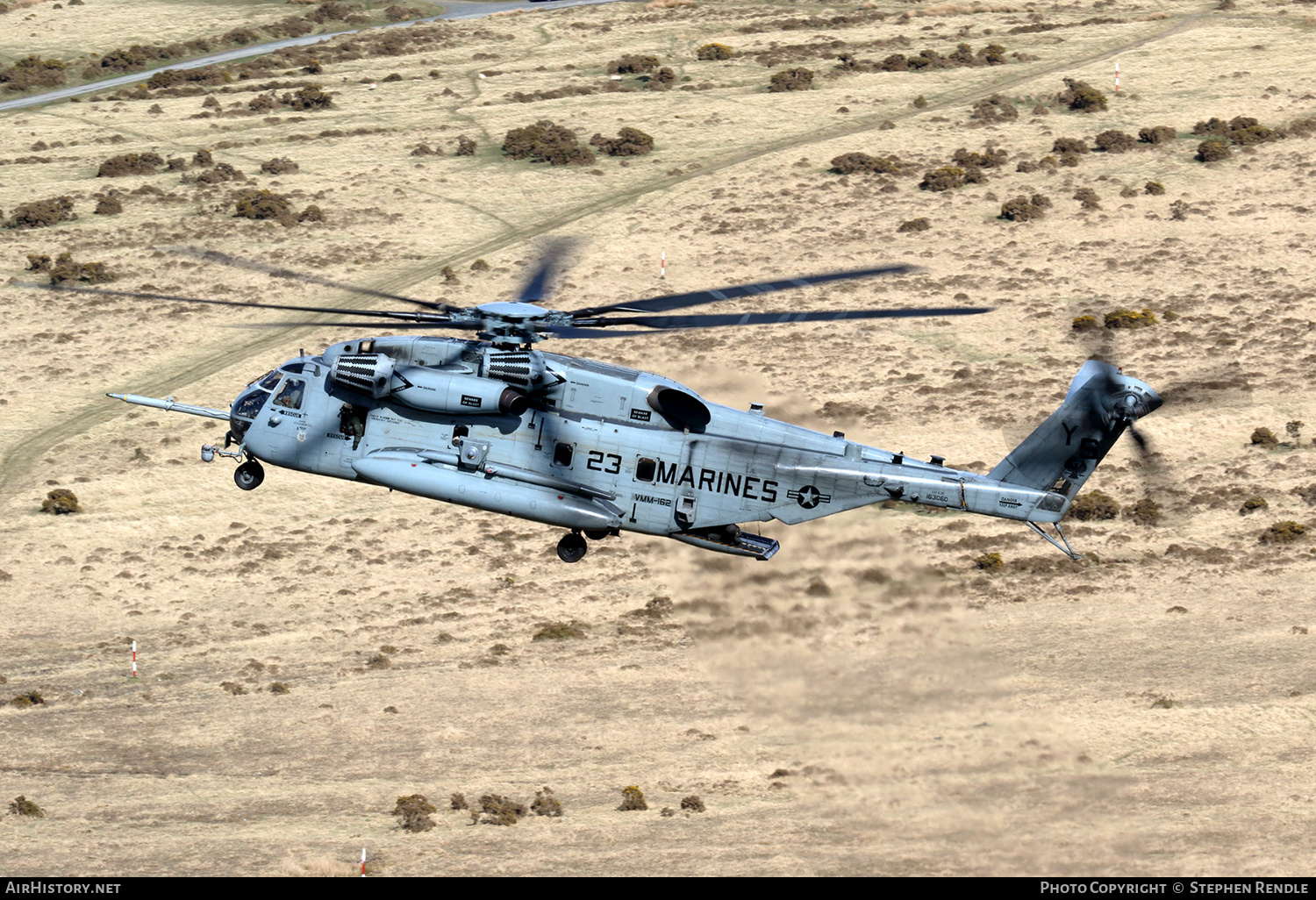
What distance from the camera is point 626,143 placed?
90.3 meters

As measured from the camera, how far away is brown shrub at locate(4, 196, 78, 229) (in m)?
81.3

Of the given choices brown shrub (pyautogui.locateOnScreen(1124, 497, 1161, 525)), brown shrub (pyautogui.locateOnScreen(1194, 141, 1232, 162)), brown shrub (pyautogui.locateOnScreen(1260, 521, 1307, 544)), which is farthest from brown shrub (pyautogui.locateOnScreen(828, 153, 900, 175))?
brown shrub (pyautogui.locateOnScreen(1260, 521, 1307, 544))

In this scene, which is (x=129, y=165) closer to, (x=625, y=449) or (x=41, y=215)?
(x=41, y=215)

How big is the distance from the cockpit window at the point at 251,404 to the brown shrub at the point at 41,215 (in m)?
50.3

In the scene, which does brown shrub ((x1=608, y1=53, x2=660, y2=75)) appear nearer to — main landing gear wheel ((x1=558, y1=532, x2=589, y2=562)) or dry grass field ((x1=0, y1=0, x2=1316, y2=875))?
dry grass field ((x1=0, y1=0, x2=1316, y2=875))

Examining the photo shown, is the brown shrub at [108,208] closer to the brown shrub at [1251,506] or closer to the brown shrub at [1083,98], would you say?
the brown shrub at [1083,98]

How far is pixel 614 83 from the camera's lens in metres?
104

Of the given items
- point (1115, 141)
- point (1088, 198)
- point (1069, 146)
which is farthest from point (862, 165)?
point (1115, 141)

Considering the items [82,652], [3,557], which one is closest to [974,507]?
[82,652]

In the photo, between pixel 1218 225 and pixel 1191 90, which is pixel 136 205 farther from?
pixel 1191 90

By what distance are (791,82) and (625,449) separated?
7052cm

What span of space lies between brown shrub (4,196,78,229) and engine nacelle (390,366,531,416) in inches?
2131

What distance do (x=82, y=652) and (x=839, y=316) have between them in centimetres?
2997

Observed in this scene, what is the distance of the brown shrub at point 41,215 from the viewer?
8131cm
